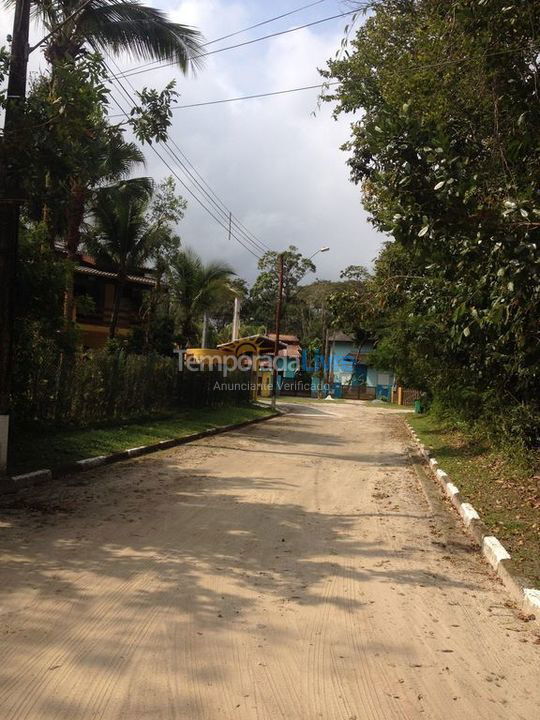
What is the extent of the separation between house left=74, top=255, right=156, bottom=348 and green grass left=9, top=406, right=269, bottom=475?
13.6 m

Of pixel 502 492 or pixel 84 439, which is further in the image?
pixel 84 439

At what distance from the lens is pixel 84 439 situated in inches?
490

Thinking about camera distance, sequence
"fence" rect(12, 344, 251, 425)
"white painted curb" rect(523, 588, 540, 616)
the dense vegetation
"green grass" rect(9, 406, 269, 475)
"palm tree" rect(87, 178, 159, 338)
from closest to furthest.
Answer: "white painted curb" rect(523, 588, 540, 616), the dense vegetation, "green grass" rect(9, 406, 269, 475), "fence" rect(12, 344, 251, 425), "palm tree" rect(87, 178, 159, 338)

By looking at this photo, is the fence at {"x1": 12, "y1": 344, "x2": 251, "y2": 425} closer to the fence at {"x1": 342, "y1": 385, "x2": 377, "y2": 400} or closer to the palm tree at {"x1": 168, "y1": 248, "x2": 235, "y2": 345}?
the palm tree at {"x1": 168, "y1": 248, "x2": 235, "y2": 345}

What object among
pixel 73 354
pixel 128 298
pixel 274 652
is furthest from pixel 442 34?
pixel 128 298

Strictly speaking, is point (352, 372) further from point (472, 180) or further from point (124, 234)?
point (472, 180)

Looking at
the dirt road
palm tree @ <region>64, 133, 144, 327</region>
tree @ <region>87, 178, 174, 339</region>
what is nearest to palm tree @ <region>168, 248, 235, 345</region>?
tree @ <region>87, 178, 174, 339</region>

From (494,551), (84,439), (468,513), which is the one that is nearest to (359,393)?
(84,439)

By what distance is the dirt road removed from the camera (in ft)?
10.6

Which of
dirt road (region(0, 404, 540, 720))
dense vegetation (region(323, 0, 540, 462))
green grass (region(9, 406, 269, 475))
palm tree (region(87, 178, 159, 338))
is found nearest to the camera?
dirt road (region(0, 404, 540, 720))

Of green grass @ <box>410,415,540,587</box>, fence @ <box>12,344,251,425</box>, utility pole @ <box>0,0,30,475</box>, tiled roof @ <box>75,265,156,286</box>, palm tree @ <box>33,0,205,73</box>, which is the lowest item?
green grass @ <box>410,415,540,587</box>

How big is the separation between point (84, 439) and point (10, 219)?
547cm

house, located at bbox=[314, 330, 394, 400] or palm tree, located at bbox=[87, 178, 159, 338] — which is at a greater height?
palm tree, located at bbox=[87, 178, 159, 338]

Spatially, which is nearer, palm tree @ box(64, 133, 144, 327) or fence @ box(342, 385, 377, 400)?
palm tree @ box(64, 133, 144, 327)
